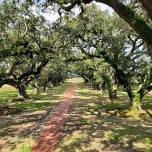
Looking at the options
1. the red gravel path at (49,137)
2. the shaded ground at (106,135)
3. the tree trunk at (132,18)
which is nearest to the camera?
the tree trunk at (132,18)

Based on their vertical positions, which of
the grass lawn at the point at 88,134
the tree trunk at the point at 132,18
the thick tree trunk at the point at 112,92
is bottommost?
the grass lawn at the point at 88,134

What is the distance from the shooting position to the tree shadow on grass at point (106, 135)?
65.2 feet

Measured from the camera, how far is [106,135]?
23250 millimetres

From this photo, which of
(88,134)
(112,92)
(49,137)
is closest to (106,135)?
(88,134)

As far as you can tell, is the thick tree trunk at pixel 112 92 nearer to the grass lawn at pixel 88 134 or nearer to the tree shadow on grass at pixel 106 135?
the grass lawn at pixel 88 134

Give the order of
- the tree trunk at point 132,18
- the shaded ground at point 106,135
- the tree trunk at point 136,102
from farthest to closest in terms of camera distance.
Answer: the tree trunk at point 136,102 < the shaded ground at point 106,135 < the tree trunk at point 132,18

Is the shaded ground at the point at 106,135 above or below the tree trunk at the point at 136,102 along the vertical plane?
below

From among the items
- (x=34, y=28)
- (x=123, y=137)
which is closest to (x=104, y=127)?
(x=123, y=137)

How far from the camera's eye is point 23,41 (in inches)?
1378

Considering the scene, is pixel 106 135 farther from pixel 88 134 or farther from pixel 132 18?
pixel 132 18

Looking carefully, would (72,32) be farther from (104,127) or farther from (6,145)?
(6,145)

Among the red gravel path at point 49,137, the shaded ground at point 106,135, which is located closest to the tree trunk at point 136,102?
the shaded ground at point 106,135

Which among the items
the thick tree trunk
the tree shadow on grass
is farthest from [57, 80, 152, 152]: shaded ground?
the thick tree trunk

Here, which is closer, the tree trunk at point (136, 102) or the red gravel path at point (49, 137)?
the red gravel path at point (49, 137)
